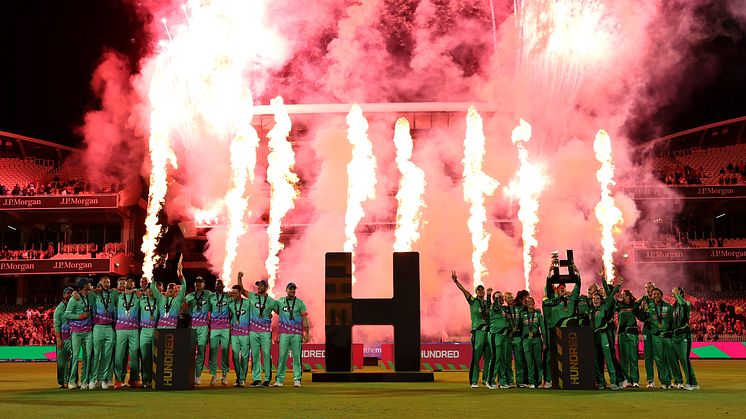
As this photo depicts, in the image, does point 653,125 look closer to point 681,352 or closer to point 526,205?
point 526,205

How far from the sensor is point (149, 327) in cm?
1521

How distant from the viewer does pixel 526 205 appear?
40719 mm

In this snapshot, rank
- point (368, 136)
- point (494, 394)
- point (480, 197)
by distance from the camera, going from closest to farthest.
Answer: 1. point (494, 394)
2. point (480, 197)
3. point (368, 136)

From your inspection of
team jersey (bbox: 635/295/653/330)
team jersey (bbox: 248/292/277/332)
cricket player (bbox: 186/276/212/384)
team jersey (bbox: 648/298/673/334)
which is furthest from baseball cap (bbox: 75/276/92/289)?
team jersey (bbox: 648/298/673/334)

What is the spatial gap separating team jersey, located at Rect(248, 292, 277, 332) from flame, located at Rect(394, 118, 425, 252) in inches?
971

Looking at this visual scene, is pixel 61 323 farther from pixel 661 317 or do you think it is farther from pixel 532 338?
pixel 661 317

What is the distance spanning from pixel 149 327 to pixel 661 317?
10668 millimetres

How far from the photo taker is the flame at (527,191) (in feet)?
133

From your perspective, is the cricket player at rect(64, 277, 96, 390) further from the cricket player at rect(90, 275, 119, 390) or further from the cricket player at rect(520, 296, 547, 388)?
the cricket player at rect(520, 296, 547, 388)

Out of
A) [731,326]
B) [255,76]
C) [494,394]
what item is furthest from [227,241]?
[494,394]

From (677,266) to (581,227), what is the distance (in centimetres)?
1075

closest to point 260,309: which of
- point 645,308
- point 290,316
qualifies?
point 290,316

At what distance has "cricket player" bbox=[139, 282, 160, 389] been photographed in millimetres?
15014

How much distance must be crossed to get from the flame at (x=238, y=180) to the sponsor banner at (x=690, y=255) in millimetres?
23800
